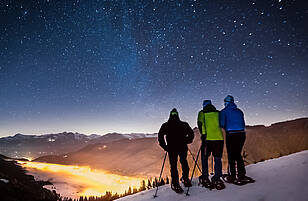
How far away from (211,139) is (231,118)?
→ 822mm

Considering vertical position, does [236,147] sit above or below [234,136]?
below

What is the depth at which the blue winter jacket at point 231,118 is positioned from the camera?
4855 millimetres

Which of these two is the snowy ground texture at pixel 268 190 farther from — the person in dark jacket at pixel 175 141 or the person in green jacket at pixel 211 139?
the person in dark jacket at pixel 175 141

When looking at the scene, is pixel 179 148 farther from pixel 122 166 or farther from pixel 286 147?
pixel 122 166

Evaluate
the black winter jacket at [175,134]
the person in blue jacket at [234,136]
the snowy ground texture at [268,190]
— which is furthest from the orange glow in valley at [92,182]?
the person in blue jacket at [234,136]

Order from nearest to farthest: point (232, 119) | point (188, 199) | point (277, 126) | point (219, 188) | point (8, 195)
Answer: point (188, 199)
point (219, 188)
point (232, 119)
point (8, 195)
point (277, 126)

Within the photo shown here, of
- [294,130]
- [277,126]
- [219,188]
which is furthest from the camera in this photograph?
[277,126]

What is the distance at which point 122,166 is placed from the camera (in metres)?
66.2

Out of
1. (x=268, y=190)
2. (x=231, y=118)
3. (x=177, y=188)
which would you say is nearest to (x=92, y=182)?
(x=177, y=188)

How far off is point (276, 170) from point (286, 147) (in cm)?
5105

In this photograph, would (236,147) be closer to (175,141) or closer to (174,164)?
(175,141)

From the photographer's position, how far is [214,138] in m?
4.91

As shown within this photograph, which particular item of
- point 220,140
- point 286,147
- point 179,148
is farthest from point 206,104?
point 286,147

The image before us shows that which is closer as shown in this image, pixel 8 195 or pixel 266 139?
pixel 8 195
